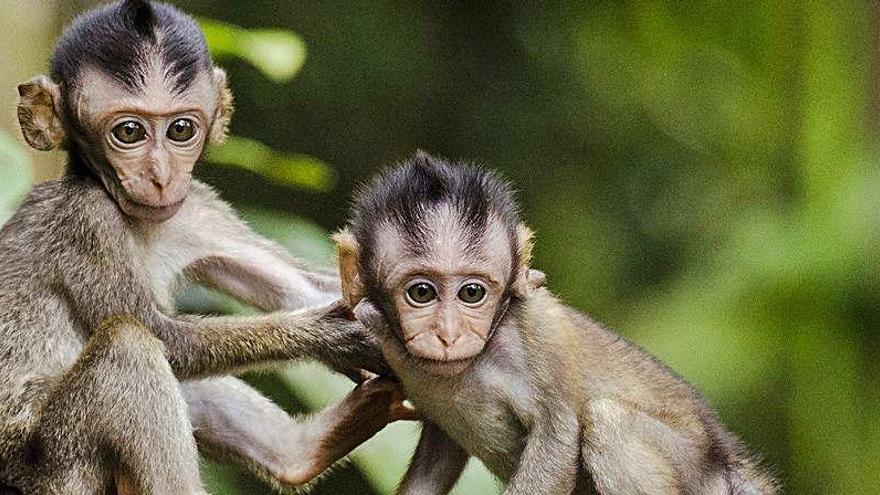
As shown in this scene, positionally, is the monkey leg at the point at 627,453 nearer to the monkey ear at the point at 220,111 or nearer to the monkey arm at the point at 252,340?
the monkey arm at the point at 252,340

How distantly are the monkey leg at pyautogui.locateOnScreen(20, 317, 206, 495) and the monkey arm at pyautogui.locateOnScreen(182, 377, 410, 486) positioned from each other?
0.50 metres

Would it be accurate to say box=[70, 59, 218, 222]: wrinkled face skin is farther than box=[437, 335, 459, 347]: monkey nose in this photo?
Yes

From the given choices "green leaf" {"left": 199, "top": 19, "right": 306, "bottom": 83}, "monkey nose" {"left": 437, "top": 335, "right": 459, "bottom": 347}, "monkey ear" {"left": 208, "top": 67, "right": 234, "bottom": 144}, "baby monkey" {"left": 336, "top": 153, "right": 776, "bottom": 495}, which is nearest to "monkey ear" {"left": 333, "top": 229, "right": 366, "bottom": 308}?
"baby monkey" {"left": 336, "top": 153, "right": 776, "bottom": 495}

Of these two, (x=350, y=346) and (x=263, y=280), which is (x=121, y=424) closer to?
(x=350, y=346)

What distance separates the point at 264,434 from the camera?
17.1 ft

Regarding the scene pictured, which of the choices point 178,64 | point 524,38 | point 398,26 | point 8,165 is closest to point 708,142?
point 524,38

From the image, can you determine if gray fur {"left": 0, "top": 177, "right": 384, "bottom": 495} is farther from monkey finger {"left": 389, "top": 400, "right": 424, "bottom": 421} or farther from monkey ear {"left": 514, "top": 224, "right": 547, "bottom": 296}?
monkey ear {"left": 514, "top": 224, "right": 547, "bottom": 296}

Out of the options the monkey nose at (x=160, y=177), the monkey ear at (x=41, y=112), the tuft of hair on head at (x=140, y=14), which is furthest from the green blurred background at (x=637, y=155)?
the tuft of hair on head at (x=140, y=14)

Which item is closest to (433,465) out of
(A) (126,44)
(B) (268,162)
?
(A) (126,44)

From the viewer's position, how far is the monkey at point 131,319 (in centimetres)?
464

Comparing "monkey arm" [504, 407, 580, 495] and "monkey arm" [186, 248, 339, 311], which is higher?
"monkey arm" [504, 407, 580, 495]

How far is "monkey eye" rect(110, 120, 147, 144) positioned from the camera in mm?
4688

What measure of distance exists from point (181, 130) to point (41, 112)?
0.50 m

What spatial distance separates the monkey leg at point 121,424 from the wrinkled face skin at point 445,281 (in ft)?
2.88
